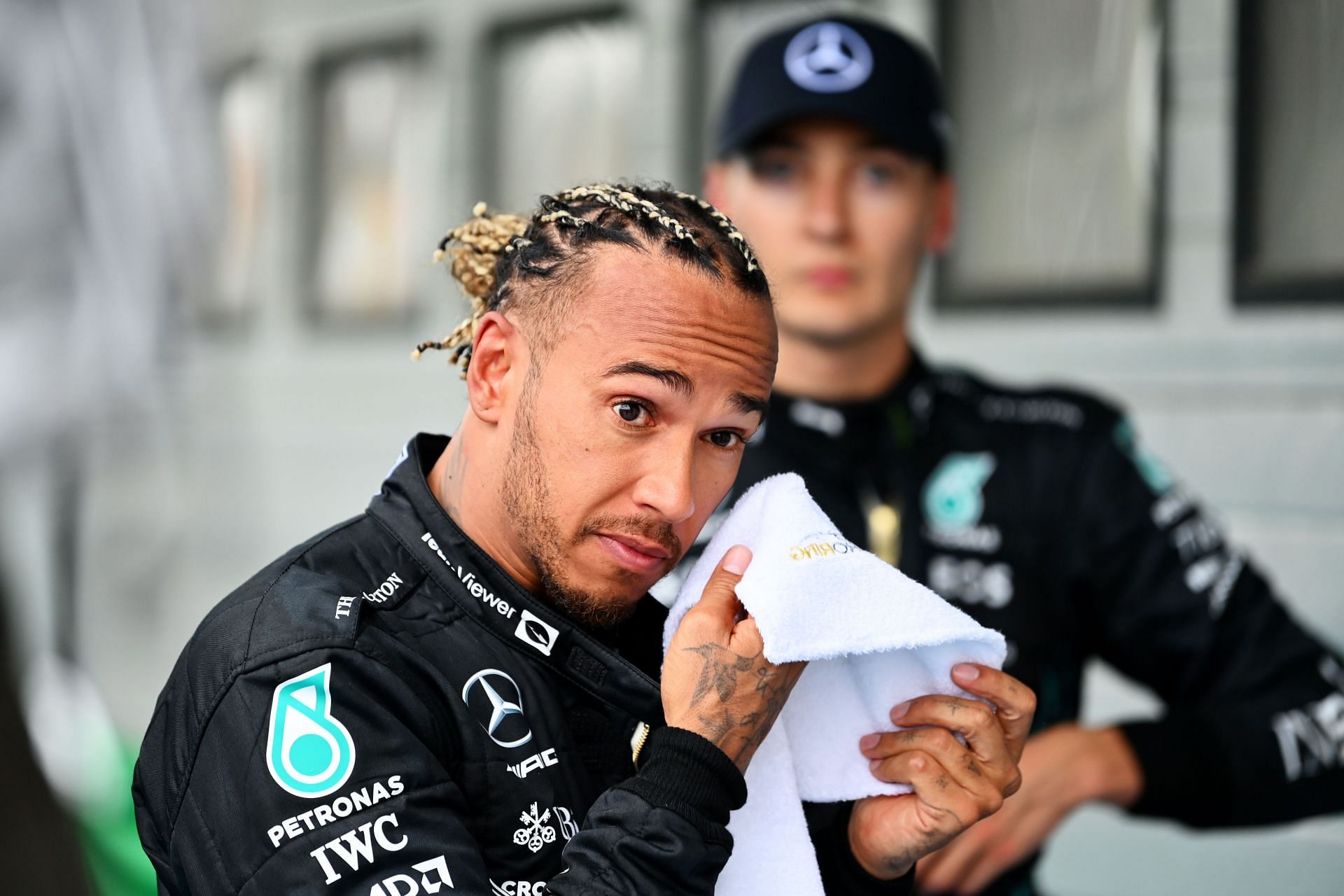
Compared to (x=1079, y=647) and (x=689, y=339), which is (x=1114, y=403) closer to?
(x=1079, y=647)

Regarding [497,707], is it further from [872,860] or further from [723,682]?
[872,860]

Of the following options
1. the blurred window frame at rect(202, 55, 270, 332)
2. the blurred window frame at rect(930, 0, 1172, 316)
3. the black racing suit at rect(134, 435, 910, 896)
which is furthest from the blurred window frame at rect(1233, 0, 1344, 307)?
the blurred window frame at rect(202, 55, 270, 332)

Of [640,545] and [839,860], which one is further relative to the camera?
[839,860]

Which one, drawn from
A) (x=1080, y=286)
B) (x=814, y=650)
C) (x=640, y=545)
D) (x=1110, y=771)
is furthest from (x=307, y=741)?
(x=1080, y=286)

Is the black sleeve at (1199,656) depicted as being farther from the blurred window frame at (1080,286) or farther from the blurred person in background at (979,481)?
the blurred window frame at (1080,286)

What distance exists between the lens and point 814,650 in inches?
50.2

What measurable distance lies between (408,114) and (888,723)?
10.3 feet

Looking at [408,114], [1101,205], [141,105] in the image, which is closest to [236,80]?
[141,105]

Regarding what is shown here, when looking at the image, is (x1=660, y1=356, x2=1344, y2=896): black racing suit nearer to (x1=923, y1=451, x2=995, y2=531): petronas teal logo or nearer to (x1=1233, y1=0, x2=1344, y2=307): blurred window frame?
(x1=923, y1=451, x2=995, y2=531): petronas teal logo

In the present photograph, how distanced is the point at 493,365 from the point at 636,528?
26cm

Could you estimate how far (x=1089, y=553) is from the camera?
2.49 metres

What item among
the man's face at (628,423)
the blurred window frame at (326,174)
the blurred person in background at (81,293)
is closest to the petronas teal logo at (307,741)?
the man's face at (628,423)

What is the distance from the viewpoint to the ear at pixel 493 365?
1433 millimetres

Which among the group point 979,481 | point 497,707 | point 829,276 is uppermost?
point 829,276
